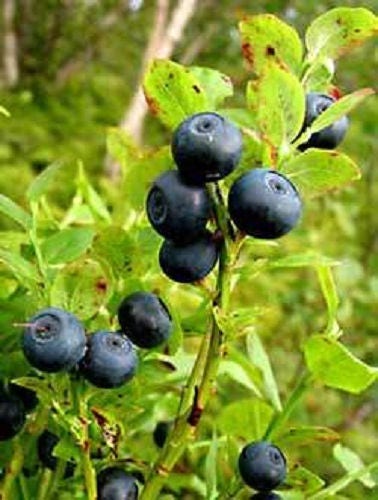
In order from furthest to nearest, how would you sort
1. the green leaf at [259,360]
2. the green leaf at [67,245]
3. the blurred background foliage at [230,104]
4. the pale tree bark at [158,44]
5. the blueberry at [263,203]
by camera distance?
the pale tree bark at [158,44], the blurred background foliage at [230,104], the green leaf at [259,360], the green leaf at [67,245], the blueberry at [263,203]

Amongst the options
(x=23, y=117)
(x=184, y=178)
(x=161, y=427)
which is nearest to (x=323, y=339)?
(x=184, y=178)

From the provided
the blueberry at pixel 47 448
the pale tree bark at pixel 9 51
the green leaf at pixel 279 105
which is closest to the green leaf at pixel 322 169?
the green leaf at pixel 279 105

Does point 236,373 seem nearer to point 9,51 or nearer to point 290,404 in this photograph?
point 290,404

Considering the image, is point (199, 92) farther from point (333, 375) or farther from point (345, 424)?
point (345, 424)

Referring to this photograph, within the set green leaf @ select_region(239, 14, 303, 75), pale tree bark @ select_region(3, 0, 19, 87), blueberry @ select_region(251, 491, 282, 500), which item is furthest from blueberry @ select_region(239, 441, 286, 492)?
pale tree bark @ select_region(3, 0, 19, 87)

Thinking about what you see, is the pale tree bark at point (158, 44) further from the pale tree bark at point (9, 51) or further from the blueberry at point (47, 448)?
the blueberry at point (47, 448)

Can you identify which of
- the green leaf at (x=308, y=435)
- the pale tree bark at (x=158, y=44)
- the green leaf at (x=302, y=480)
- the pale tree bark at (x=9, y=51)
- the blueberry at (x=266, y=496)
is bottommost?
the pale tree bark at (x=9, y=51)
